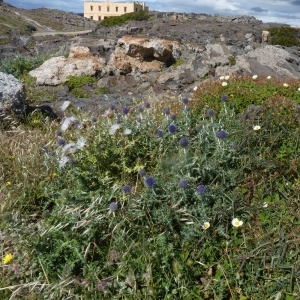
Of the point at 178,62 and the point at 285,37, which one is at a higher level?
the point at 178,62

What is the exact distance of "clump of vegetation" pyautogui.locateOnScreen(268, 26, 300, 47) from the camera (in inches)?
889

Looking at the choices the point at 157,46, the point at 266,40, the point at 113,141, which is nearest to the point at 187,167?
the point at 113,141

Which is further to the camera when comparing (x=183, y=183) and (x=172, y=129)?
(x=172, y=129)

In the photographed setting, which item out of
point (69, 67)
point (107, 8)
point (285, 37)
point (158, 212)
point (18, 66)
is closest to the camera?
point (158, 212)

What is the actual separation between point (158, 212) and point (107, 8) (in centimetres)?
6733

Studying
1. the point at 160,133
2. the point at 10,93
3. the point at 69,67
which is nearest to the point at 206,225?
the point at 160,133

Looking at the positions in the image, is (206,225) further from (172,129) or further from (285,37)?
(285,37)

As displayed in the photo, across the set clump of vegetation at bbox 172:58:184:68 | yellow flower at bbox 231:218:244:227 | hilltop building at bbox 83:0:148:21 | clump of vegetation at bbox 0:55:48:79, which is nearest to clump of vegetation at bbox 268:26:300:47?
clump of vegetation at bbox 172:58:184:68

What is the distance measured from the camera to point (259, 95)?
21.3ft

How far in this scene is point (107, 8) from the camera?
68.4 m

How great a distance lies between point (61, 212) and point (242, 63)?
26.6 feet

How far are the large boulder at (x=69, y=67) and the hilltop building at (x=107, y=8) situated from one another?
2057 inches

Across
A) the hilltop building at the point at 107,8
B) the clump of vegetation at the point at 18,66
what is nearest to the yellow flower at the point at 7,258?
the clump of vegetation at the point at 18,66

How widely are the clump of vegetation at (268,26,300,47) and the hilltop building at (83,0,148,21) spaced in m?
39.2
